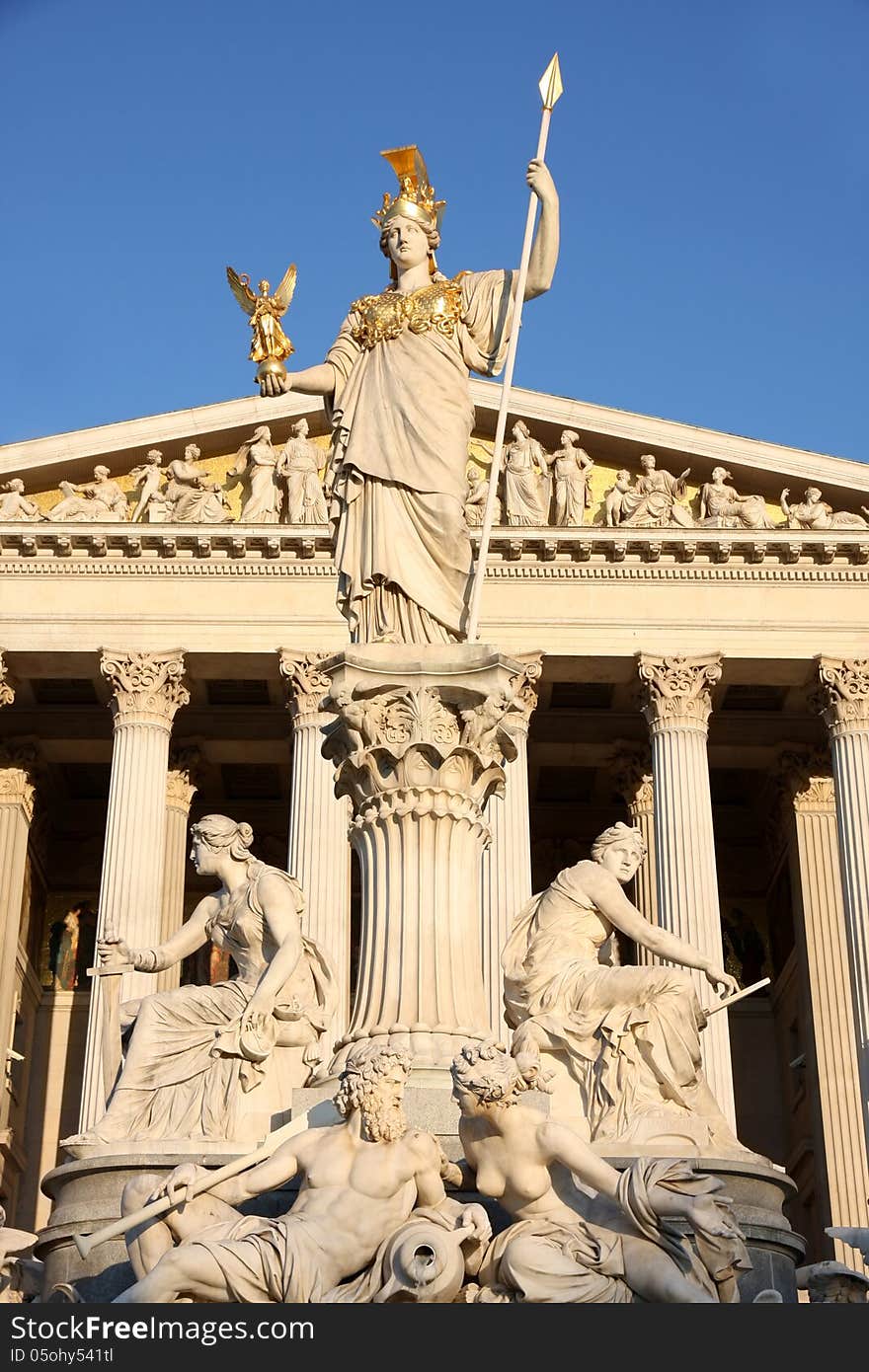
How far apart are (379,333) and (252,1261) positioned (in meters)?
7.06

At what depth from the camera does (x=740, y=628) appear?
36.1 metres

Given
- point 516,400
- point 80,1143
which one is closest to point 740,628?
point 516,400

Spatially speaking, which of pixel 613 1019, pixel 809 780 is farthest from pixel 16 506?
pixel 613 1019

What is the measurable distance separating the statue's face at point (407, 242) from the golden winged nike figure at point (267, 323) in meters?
0.88

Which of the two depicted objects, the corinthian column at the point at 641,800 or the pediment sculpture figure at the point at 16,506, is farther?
the pediment sculpture figure at the point at 16,506

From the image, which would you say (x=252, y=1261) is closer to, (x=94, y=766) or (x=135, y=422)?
(x=135, y=422)

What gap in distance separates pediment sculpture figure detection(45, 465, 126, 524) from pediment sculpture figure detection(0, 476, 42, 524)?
36cm

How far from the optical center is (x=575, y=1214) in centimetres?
844

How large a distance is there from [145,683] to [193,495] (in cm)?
465

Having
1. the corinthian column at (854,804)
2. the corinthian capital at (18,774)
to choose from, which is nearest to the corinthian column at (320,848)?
the corinthian capital at (18,774)

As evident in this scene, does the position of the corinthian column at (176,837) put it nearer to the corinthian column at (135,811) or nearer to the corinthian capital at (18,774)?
the corinthian column at (135,811)

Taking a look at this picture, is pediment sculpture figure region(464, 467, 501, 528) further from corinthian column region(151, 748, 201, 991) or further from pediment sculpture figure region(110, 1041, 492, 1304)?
pediment sculpture figure region(110, 1041, 492, 1304)

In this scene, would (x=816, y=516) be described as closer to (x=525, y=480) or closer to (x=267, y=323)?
(x=525, y=480)

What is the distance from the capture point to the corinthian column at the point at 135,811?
31.7 metres
